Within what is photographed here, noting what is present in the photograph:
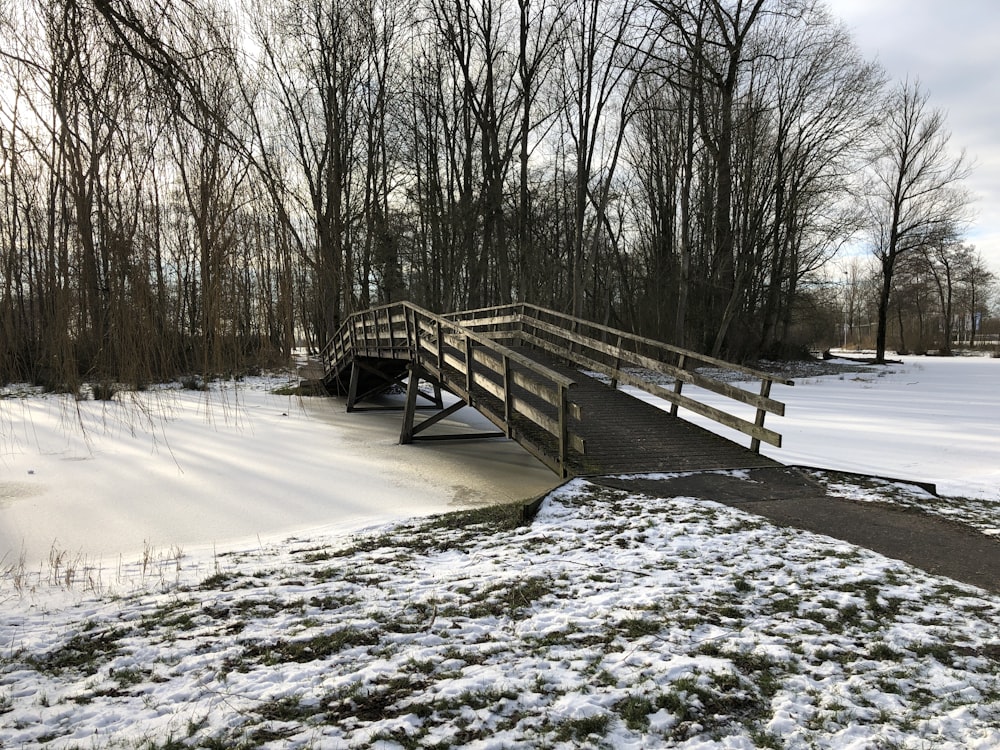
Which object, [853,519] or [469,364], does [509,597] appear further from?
[469,364]

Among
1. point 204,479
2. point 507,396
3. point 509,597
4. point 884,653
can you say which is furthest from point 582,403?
point 884,653

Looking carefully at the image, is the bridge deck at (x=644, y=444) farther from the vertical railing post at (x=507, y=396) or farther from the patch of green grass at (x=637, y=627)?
the patch of green grass at (x=637, y=627)

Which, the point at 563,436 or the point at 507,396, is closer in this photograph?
the point at 563,436

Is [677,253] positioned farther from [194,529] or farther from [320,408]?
[194,529]

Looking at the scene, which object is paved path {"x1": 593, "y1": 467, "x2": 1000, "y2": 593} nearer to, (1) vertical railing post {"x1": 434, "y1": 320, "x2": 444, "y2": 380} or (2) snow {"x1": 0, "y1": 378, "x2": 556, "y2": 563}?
(2) snow {"x1": 0, "y1": 378, "x2": 556, "y2": 563}

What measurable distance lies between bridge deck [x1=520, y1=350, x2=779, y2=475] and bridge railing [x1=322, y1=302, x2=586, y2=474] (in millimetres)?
373

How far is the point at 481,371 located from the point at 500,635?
841 cm

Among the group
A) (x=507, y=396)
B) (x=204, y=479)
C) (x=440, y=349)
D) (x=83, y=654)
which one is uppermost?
(x=440, y=349)

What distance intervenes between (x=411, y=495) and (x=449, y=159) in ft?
71.1

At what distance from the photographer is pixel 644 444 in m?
8.19

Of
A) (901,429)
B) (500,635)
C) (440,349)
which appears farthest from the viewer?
(901,429)

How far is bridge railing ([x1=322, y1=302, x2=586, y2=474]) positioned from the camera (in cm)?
763

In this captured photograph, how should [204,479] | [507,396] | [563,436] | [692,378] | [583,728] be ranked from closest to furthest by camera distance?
[583,728], [563,436], [692,378], [507,396], [204,479]

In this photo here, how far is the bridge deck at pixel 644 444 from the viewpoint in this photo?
24.2 feet
